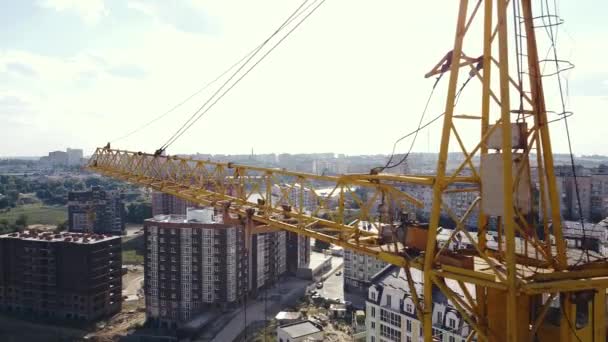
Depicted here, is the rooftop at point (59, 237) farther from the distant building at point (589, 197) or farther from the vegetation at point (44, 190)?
the vegetation at point (44, 190)

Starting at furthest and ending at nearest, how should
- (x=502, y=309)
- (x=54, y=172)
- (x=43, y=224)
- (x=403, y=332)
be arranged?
(x=54, y=172)
(x=43, y=224)
(x=403, y=332)
(x=502, y=309)

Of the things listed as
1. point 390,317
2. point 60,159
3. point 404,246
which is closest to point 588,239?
point 404,246

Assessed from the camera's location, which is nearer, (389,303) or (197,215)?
(389,303)

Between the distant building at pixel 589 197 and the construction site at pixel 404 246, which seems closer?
the construction site at pixel 404 246

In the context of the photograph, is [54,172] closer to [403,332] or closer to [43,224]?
[43,224]

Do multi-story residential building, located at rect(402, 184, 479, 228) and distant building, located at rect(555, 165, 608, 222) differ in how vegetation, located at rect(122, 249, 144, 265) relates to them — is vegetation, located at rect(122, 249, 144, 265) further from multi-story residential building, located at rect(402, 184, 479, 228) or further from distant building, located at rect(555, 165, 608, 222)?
distant building, located at rect(555, 165, 608, 222)

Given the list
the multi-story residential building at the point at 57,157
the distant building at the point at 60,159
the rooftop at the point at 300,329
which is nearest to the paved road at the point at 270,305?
the rooftop at the point at 300,329

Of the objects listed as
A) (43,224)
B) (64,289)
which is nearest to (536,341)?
(64,289)
